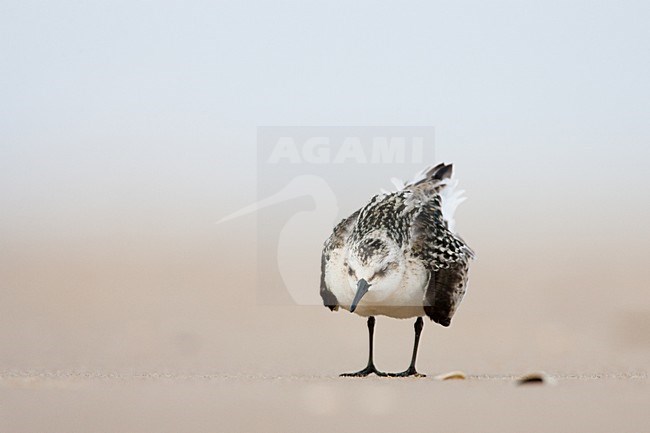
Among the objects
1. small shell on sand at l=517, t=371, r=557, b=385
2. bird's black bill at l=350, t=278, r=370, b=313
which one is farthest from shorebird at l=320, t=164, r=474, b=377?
small shell on sand at l=517, t=371, r=557, b=385

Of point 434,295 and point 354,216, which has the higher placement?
point 354,216

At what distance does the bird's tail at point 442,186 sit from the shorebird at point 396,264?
38cm

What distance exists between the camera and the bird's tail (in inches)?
504

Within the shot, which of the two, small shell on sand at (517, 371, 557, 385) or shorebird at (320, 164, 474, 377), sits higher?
shorebird at (320, 164, 474, 377)

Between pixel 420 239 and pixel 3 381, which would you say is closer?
pixel 3 381

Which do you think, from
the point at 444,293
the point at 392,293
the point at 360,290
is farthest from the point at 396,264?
the point at 444,293

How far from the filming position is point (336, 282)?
1153 cm

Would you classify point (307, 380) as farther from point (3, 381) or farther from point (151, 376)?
point (3, 381)

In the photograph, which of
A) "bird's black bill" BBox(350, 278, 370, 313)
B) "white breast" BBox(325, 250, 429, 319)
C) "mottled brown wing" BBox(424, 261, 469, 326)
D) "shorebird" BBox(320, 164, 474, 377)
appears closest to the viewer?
"bird's black bill" BBox(350, 278, 370, 313)

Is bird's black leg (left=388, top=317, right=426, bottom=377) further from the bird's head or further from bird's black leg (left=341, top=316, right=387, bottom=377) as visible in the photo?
the bird's head

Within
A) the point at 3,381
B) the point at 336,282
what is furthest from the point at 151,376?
the point at 336,282

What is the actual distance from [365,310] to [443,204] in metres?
1.82

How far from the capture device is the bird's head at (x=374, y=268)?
1112cm

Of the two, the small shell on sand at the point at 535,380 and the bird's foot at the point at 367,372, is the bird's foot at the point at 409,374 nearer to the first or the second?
the bird's foot at the point at 367,372
